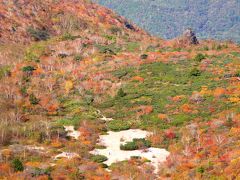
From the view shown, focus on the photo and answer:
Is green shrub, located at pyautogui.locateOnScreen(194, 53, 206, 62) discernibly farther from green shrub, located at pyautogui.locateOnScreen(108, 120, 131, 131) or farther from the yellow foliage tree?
green shrub, located at pyautogui.locateOnScreen(108, 120, 131, 131)

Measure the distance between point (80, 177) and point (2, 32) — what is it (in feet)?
211

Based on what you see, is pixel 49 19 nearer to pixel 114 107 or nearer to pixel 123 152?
pixel 114 107

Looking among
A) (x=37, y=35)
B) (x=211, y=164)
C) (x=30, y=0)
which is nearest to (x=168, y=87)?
(x=211, y=164)

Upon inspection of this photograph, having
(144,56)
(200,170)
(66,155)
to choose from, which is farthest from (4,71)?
(200,170)

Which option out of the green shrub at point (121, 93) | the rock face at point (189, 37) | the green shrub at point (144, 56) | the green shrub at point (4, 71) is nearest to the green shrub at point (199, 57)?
the green shrub at point (144, 56)

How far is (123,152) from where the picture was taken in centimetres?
4638

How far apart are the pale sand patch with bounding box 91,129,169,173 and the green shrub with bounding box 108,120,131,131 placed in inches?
26.7

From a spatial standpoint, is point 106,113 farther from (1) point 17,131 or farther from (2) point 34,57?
(2) point 34,57

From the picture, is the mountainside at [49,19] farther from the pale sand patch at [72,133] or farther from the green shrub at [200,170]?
the green shrub at [200,170]

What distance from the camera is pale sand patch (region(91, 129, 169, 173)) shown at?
44.3 meters

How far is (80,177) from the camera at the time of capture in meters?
38.6

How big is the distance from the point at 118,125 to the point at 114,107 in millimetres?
7049

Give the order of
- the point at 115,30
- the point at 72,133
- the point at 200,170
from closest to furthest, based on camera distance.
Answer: the point at 200,170, the point at 72,133, the point at 115,30

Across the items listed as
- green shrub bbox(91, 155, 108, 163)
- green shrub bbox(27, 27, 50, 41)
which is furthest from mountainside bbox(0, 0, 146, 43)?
green shrub bbox(91, 155, 108, 163)
